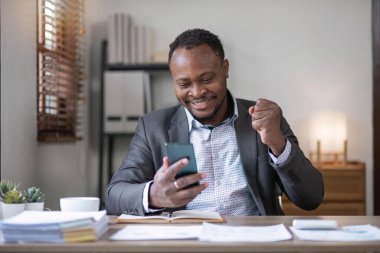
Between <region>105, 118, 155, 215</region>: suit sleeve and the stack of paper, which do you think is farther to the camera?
<region>105, 118, 155, 215</region>: suit sleeve

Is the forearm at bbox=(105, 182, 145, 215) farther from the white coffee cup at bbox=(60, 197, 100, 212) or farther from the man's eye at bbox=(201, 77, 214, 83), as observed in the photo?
the man's eye at bbox=(201, 77, 214, 83)

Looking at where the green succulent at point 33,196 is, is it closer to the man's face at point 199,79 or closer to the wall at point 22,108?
the man's face at point 199,79

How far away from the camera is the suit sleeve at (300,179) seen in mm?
1917

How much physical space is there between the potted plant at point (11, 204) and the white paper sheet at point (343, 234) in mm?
780

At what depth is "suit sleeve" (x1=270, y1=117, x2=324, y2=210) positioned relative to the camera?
1.92 m

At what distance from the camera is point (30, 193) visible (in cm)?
177

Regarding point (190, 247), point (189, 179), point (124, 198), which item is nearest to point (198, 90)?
point (124, 198)

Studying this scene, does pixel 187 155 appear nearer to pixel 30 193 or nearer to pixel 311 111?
pixel 30 193

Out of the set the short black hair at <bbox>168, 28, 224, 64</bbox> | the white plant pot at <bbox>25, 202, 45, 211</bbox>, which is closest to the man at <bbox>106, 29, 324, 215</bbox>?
the short black hair at <bbox>168, 28, 224, 64</bbox>

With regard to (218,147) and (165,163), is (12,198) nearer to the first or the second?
(165,163)

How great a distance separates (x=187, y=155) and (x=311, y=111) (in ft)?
11.5

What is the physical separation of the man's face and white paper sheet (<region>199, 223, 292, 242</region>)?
27.6 inches

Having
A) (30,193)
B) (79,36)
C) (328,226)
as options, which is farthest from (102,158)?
(328,226)

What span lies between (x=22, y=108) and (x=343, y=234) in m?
2.27
